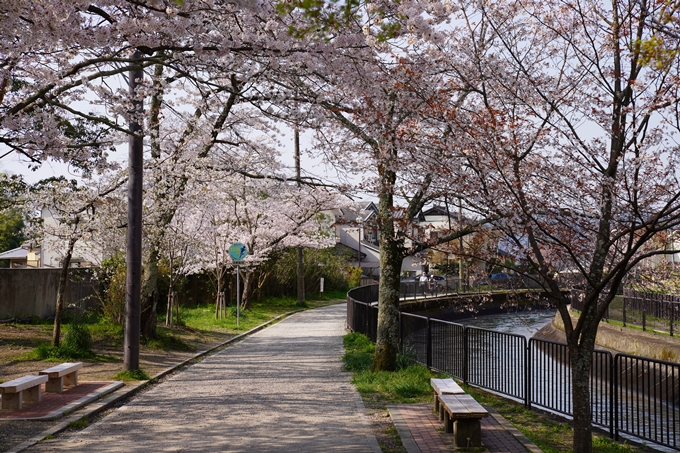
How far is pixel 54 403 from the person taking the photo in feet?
32.0

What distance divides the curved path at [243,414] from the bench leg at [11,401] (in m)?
1.25

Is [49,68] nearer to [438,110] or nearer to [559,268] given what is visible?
[438,110]

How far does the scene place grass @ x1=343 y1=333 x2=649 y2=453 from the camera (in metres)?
8.06

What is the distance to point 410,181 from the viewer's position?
1010 centimetres

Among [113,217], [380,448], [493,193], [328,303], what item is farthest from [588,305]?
[328,303]

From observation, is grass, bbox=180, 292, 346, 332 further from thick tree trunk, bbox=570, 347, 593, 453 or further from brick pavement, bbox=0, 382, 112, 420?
thick tree trunk, bbox=570, 347, 593, 453

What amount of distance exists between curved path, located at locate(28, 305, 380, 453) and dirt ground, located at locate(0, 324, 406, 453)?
26 centimetres

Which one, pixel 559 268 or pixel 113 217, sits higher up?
pixel 113 217

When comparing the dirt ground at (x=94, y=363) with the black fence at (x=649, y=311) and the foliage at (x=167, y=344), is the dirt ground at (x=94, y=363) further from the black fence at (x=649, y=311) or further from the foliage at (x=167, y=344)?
the black fence at (x=649, y=311)

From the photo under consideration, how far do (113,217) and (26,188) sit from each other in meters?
2.44

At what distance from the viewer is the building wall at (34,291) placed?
1905 cm

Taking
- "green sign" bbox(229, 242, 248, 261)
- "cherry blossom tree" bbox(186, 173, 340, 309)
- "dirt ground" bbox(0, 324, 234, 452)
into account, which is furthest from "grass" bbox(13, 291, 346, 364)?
"green sign" bbox(229, 242, 248, 261)

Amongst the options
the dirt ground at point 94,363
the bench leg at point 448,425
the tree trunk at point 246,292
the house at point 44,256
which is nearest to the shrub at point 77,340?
the dirt ground at point 94,363

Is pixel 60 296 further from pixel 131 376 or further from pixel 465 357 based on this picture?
pixel 465 357
